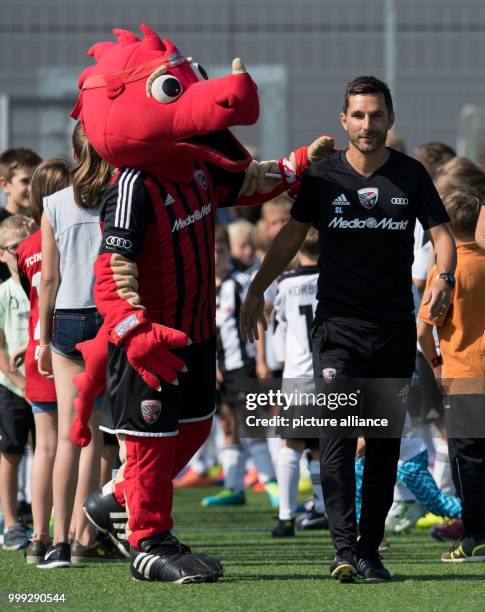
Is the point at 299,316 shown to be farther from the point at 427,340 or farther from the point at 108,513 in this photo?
the point at 108,513

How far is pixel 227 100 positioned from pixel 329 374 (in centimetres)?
116

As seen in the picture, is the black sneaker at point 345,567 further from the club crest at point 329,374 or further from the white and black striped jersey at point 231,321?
the white and black striped jersey at point 231,321

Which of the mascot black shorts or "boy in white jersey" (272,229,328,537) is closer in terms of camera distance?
the mascot black shorts

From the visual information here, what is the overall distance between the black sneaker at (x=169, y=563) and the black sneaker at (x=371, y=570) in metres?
Answer: 0.58

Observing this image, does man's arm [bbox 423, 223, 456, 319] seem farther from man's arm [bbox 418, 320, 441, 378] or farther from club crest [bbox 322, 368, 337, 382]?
man's arm [bbox 418, 320, 441, 378]

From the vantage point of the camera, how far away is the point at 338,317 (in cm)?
599

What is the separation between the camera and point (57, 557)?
659 cm

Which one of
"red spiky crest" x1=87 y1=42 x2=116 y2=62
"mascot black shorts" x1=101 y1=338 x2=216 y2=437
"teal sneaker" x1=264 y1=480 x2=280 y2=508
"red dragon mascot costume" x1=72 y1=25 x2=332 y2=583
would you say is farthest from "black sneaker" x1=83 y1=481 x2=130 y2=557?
"teal sneaker" x1=264 y1=480 x2=280 y2=508

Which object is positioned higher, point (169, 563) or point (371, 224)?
point (371, 224)

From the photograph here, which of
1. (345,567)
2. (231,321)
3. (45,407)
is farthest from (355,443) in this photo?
(231,321)

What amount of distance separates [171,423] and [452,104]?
9.62m

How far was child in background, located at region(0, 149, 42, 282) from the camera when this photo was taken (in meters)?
8.45

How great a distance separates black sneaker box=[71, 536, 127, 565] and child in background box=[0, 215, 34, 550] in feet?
2.36

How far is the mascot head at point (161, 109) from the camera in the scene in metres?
5.73
